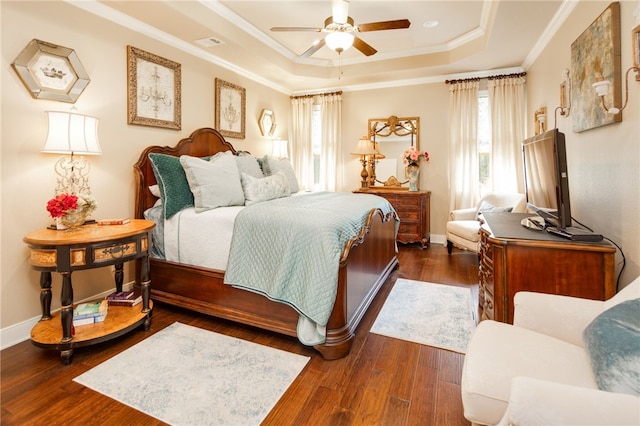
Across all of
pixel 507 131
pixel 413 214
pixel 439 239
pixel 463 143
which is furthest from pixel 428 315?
pixel 507 131

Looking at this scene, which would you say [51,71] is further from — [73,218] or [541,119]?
[541,119]

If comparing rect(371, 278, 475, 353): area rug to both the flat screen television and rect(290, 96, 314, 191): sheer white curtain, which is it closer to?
the flat screen television

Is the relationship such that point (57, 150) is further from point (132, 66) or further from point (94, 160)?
point (132, 66)

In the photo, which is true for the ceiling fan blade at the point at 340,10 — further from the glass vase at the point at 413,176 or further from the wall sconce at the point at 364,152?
the glass vase at the point at 413,176

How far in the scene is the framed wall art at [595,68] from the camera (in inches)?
76.4

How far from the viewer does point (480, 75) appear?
4672 mm

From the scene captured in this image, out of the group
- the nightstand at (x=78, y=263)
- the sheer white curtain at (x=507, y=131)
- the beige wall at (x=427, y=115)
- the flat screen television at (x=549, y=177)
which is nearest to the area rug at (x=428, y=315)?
the flat screen television at (x=549, y=177)

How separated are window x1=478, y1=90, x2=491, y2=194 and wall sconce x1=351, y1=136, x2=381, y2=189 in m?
1.56

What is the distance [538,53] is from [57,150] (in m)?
4.85

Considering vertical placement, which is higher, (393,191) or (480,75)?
(480,75)

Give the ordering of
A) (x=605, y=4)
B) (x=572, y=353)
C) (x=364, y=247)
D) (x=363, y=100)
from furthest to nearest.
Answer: (x=363, y=100), (x=364, y=247), (x=605, y=4), (x=572, y=353)

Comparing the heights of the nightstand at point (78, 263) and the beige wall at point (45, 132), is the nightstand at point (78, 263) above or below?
below

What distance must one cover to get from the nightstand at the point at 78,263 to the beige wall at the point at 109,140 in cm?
30

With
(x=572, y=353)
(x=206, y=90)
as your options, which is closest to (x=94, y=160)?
(x=206, y=90)
